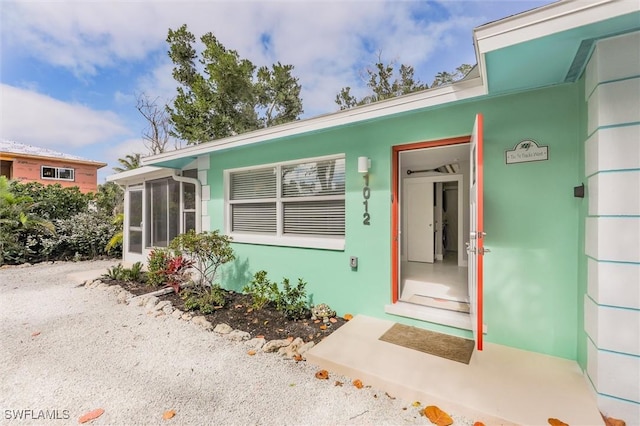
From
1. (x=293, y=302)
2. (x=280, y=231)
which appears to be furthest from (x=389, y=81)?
(x=293, y=302)

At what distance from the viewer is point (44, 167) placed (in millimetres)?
16172

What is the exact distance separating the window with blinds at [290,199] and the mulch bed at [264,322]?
1284 mm

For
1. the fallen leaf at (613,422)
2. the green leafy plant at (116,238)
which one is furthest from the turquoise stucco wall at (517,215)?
the green leafy plant at (116,238)

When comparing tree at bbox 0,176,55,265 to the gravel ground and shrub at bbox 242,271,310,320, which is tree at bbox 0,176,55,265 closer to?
the gravel ground

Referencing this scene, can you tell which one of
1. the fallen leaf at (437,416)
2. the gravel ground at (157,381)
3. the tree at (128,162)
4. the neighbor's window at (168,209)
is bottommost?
the gravel ground at (157,381)

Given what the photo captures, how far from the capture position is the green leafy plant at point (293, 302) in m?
4.00

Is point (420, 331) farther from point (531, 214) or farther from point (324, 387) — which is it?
point (531, 214)

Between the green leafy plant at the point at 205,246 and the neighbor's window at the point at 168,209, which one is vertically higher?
the neighbor's window at the point at 168,209

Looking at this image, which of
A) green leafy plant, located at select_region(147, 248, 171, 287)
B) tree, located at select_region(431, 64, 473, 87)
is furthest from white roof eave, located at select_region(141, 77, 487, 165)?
tree, located at select_region(431, 64, 473, 87)

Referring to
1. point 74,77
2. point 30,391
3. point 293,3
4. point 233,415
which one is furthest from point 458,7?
point 74,77

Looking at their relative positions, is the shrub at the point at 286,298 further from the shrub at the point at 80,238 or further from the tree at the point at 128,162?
the tree at the point at 128,162

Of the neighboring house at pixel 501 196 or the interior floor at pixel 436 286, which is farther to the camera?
the interior floor at pixel 436 286

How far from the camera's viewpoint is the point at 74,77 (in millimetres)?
8820

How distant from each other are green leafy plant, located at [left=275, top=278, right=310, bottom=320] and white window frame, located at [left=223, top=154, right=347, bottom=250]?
65 centimetres
